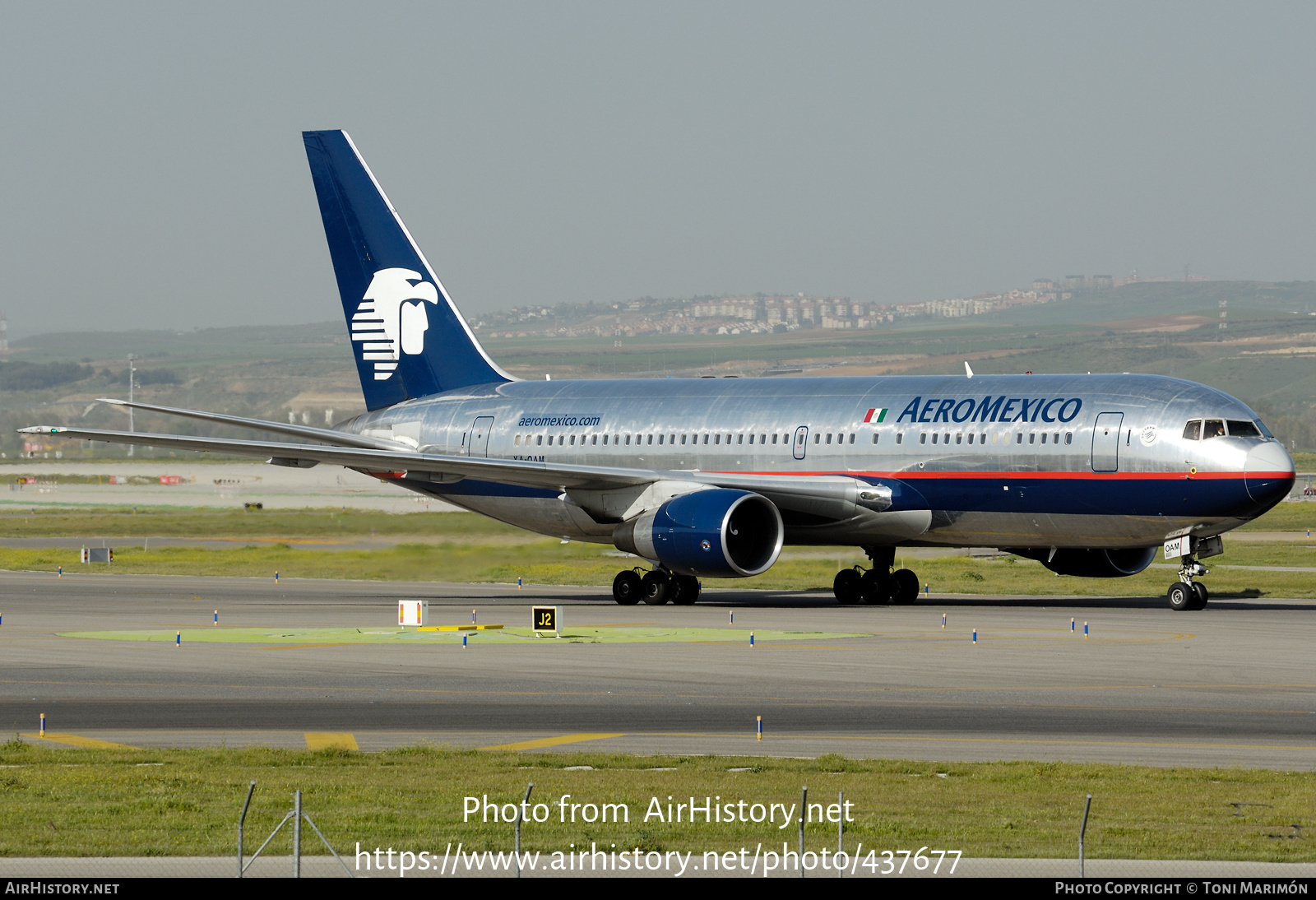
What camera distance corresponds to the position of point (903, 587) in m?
42.9

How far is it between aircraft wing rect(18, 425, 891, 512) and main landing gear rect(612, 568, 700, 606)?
7.62 feet

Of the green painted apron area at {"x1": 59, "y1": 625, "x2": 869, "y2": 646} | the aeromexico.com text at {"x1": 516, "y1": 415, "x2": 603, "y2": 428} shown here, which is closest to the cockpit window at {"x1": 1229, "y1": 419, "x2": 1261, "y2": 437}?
the green painted apron area at {"x1": 59, "y1": 625, "x2": 869, "y2": 646}

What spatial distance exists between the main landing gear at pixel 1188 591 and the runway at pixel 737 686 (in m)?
0.37

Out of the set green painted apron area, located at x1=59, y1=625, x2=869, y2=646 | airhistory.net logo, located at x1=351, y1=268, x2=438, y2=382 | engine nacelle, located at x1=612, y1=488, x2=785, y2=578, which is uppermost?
airhistory.net logo, located at x1=351, y1=268, x2=438, y2=382

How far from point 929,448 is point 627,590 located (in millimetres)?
8178

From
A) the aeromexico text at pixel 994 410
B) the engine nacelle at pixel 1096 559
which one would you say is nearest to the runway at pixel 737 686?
the engine nacelle at pixel 1096 559

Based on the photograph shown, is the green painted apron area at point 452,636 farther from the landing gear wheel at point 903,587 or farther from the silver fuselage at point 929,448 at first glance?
A: the landing gear wheel at point 903,587

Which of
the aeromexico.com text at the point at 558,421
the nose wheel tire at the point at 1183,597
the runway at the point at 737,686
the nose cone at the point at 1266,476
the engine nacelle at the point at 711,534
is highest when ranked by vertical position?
the aeromexico.com text at the point at 558,421

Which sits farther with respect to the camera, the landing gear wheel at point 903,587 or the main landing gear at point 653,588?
the landing gear wheel at point 903,587

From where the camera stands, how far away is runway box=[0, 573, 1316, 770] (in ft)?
67.6

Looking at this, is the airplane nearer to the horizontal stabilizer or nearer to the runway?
the horizontal stabilizer

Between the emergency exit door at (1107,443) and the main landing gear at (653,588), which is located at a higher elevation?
the emergency exit door at (1107,443)

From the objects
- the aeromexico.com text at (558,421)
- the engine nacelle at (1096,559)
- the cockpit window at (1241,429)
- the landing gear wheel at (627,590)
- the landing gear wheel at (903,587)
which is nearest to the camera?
the cockpit window at (1241,429)

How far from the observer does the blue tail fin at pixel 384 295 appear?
49.4m
